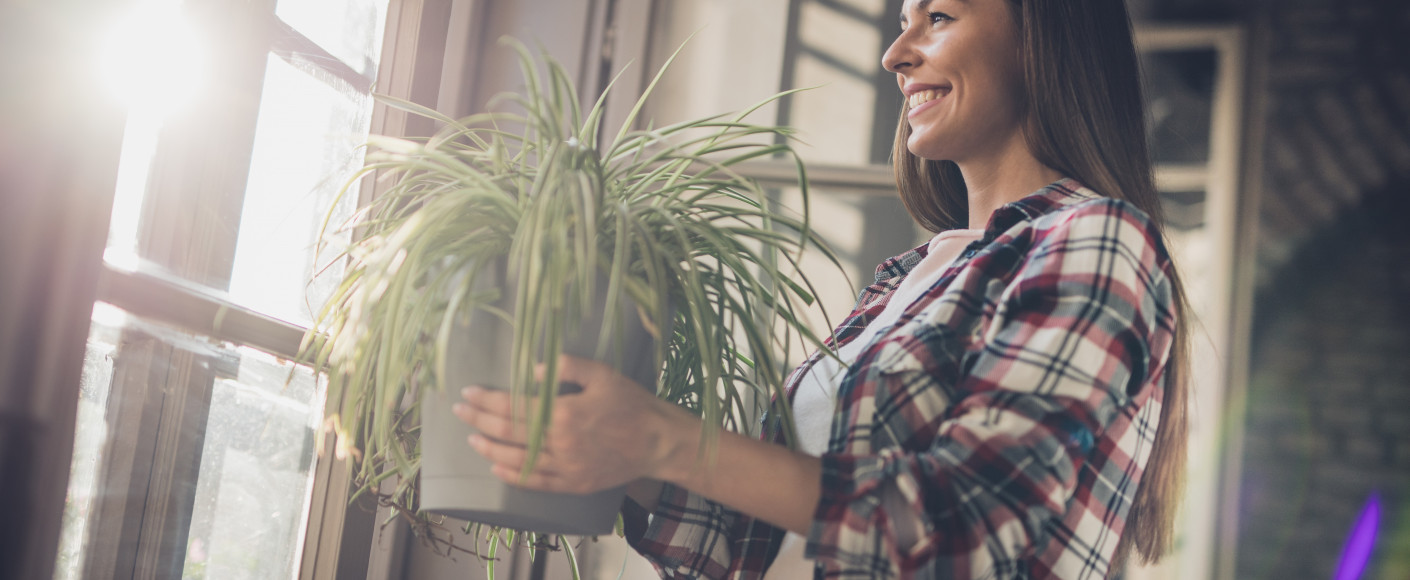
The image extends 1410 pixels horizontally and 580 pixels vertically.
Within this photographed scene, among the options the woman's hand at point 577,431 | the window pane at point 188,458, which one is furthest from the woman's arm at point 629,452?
the window pane at point 188,458

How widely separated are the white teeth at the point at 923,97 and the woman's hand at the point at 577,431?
0.59 meters

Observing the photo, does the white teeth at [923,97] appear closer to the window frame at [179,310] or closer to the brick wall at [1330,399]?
the window frame at [179,310]

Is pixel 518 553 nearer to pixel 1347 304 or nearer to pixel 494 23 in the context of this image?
pixel 494 23

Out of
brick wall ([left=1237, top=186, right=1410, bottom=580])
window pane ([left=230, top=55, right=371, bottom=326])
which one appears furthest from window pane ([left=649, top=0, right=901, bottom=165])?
brick wall ([left=1237, top=186, right=1410, bottom=580])

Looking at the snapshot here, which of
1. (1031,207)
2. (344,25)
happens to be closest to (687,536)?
(1031,207)

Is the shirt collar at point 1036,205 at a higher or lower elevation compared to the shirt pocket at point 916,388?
higher

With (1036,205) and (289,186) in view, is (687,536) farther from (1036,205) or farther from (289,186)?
(289,186)

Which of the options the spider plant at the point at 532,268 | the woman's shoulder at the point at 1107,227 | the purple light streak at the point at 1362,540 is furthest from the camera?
the purple light streak at the point at 1362,540

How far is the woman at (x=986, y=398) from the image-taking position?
0.67 m

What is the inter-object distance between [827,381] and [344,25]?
0.73 metres

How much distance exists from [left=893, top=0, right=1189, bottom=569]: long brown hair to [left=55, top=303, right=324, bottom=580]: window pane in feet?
2.52

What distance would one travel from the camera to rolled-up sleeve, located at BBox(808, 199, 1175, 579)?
0.67m

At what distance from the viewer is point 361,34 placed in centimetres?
123

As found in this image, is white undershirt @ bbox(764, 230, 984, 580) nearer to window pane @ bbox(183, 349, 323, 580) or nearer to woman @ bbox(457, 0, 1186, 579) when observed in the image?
woman @ bbox(457, 0, 1186, 579)
